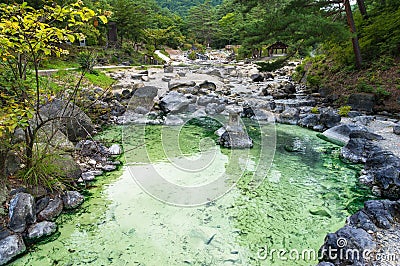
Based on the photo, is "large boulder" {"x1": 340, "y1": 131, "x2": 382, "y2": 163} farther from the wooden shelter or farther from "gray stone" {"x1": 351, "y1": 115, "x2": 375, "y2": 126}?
the wooden shelter

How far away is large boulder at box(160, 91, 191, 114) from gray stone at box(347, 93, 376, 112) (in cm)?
562

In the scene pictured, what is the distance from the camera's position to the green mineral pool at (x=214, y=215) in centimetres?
313

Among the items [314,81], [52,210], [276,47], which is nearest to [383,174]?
[52,210]

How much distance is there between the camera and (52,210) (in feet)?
12.1

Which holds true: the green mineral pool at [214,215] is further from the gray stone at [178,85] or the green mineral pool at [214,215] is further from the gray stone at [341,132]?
the gray stone at [178,85]

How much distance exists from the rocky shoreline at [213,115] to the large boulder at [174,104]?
1.4 inches

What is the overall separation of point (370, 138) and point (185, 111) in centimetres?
580

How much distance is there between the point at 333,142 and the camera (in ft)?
22.7

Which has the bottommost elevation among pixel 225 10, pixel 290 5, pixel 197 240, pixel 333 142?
pixel 197 240

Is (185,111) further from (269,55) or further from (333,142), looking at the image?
(269,55)

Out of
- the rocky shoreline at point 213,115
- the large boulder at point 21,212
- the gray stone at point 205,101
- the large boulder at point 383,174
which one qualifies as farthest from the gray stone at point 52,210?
the gray stone at point 205,101

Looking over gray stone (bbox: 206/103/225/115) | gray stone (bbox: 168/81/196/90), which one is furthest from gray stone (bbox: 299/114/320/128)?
gray stone (bbox: 168/81/196/90)

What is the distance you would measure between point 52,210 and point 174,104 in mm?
6672

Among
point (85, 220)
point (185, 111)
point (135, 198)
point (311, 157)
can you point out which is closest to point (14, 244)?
point (85, 220)
